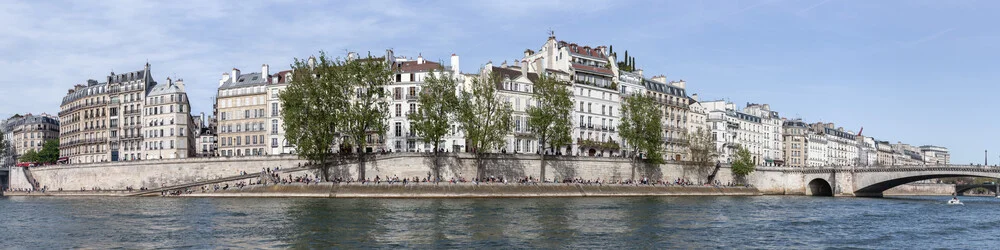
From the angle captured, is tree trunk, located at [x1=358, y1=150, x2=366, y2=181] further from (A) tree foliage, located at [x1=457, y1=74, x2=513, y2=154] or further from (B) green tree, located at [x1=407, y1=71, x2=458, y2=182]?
(A) tree foliage, located at [x1=457, y1=74, x2=513, y2=154]

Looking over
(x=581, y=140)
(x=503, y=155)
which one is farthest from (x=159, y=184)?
(x=581, y=140)

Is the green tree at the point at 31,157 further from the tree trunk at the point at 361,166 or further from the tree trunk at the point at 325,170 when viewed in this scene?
the tree trunk at the point at 361,166

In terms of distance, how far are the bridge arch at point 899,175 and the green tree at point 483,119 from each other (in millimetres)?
46958

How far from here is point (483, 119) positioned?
3656 inches

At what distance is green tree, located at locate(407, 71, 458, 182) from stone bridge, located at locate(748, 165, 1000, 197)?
4931 centimetres

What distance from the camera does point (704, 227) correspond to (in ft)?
173

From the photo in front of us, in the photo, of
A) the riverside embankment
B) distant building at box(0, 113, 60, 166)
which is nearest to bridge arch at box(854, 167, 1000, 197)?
the riverside embankment

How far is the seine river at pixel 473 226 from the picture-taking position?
42938mm

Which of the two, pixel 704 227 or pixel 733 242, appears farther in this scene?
pixel 704 227

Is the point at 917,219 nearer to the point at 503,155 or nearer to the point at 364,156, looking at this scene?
the point at 503,155

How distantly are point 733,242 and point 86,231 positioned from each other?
34.7 m

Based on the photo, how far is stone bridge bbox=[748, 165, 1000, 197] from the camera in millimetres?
99562

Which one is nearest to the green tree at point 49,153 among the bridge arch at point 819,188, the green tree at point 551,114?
the green tree at point 551,114

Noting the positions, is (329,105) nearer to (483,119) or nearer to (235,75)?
(483,119)
